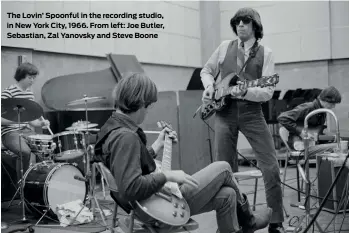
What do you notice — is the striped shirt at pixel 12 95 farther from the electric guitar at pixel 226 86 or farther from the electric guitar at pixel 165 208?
the electric guitar at pixel 165 208

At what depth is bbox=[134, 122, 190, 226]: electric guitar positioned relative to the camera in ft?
7.27

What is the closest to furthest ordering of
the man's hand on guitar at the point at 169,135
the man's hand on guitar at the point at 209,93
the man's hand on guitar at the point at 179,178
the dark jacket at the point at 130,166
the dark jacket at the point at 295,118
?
1. the dark jacket at the point at 130,166
2. the man's hand on guitar at the point at 179,178
3. the man's hand on guitar at the point at 169,135
4. the man's hand on guitar at the point at 209,93
5. the dark jacket at the point at 295,118

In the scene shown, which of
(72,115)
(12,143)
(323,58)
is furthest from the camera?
(323,58)

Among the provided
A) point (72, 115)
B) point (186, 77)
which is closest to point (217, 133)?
point (72, 115)

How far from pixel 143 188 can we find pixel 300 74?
9168 millimetres

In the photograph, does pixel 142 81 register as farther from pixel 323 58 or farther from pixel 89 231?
pixel 323 58

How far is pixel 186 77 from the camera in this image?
10.5m

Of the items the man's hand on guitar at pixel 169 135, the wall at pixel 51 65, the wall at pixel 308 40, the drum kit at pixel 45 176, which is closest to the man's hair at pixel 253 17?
the man's hand on guitar at pixel 169 135

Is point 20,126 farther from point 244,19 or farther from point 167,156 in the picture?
point 167,156

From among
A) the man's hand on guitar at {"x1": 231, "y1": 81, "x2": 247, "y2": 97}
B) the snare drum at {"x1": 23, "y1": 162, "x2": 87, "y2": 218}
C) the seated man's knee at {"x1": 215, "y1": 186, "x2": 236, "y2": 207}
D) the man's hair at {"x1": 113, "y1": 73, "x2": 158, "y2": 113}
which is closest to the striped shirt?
the snare drum at {"x1": 23, "y1": 162, "x2": 87, "y2": 218}

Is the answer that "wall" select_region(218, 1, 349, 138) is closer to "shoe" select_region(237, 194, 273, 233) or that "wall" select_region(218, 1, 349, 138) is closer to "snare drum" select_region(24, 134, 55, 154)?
"snare drum" select_region(24, 134, 55, 154)

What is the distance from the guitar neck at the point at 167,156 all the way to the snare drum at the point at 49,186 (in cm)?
227

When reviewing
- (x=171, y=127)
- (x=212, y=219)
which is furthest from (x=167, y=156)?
(x=212, y=219)

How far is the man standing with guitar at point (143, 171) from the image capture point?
215 cm
